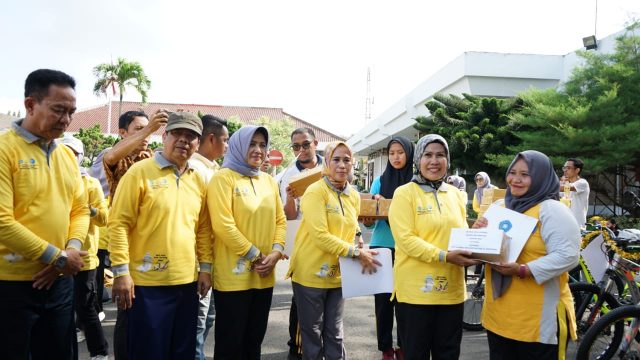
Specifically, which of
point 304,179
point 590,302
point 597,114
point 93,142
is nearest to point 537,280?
point 304,179

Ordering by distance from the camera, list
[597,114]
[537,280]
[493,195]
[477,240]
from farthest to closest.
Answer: [597,114], [493,195], [477,240], [537,280]

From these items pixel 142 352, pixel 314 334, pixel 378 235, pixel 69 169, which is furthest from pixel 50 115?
pixel 378 235

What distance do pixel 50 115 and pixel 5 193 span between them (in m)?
0.46

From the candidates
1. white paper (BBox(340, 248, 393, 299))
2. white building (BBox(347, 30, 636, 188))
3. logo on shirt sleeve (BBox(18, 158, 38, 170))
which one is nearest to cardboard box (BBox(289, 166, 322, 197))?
white paper (BBox(340, 248, 393, 299))

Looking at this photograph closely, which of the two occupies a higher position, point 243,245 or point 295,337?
point 243,245

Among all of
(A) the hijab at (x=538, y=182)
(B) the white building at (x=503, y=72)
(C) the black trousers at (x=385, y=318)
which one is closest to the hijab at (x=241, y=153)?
(C) the black trousers at (x=385, y=318)

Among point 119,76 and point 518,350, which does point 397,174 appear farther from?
point 119,76

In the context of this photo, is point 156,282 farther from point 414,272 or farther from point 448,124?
point 448,124

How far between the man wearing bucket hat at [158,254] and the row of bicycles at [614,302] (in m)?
2.86

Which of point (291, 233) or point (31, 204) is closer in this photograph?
point (31, 204)

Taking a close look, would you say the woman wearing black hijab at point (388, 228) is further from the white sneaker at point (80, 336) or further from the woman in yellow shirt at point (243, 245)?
the white sneaker at point (80, 336)

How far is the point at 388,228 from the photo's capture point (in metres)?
3.96

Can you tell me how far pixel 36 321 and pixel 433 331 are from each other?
230cm

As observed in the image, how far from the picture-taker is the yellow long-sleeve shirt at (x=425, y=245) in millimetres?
2785
